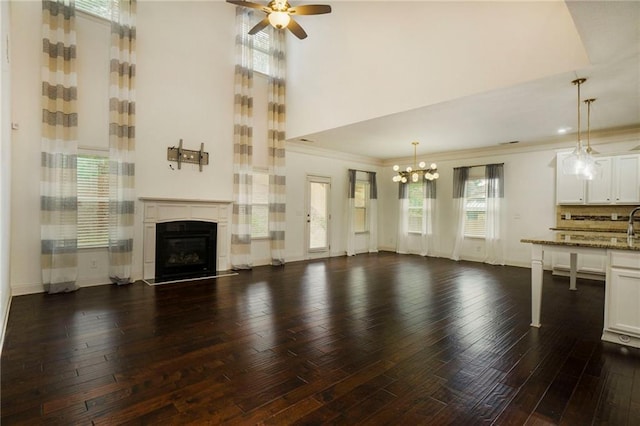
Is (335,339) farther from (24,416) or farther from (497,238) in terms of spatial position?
(497,238)

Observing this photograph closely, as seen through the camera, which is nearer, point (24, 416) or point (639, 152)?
point (24, 416)

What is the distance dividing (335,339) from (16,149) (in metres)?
4.88

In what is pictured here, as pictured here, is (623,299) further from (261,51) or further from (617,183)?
(261,51)

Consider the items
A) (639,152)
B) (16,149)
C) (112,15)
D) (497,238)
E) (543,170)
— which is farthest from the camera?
(497,238)

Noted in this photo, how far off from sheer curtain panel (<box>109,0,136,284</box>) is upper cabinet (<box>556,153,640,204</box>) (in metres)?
8.06

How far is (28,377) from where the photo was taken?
86.2 inches

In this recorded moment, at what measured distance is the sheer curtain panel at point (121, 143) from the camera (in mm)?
4828

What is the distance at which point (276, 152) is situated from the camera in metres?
6.86

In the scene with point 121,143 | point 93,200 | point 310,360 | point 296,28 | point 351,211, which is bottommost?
point 310,360

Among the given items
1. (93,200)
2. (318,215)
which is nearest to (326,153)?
(318,215)

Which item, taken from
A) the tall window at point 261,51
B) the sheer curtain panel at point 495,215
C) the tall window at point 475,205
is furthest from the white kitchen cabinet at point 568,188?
the tall window at point 261,51

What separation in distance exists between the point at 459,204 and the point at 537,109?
3.43 meters

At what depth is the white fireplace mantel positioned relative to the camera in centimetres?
527

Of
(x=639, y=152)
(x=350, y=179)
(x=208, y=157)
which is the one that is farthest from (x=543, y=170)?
(x=208, y=157)
